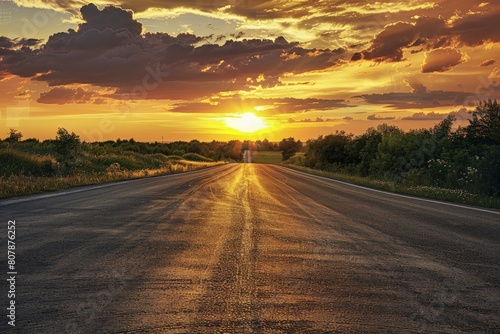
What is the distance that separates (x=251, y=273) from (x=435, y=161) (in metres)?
28.8

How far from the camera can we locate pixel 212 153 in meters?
155

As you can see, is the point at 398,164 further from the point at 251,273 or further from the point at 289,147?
the point at 289,147

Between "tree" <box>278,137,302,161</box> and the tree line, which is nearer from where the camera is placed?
the tree line

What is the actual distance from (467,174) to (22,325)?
25045 mm

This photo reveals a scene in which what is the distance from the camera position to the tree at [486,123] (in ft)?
133

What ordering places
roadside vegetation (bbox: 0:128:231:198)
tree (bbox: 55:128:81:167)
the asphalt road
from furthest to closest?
tree (bbox: 55:128:81:167)
roadside vegetation (bbox: 0:128:231:198)
the asphalt road

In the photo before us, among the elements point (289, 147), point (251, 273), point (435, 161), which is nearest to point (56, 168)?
point (435, 161)

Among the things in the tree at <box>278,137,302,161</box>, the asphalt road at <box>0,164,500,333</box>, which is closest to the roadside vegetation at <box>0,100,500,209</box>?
the asphalt road at <box>0,164,500,333</box>

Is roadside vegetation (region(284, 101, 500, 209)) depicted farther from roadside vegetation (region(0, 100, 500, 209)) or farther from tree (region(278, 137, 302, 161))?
tree (region(278, 137, 302, 161))

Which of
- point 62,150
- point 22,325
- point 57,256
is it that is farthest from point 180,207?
point 62,150

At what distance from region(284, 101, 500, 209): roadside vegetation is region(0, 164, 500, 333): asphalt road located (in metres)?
9.53

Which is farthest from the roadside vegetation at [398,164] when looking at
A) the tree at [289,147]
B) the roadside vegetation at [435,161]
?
the tree at [289,147]

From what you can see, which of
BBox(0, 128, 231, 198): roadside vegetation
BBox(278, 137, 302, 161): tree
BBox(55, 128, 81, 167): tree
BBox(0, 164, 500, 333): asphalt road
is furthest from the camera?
BBox(278, 137, 302, 161): tree

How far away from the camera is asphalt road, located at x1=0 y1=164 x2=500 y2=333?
4.81 metres
